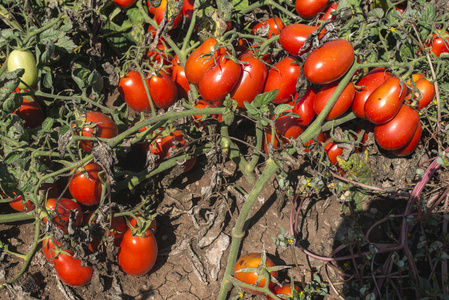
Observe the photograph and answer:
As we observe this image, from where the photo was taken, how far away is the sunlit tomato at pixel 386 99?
172 centimetres

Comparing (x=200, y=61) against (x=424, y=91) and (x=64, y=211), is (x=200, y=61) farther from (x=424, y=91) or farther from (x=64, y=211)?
(x=424, y=91)

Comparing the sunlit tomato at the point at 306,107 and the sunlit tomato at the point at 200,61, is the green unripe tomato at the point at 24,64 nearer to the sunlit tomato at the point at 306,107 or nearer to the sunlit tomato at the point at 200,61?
the sunlit tomato at the point at 200,61

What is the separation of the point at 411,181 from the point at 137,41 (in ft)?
5.50

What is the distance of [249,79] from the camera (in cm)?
181

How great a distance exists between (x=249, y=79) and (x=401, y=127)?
2.41ft

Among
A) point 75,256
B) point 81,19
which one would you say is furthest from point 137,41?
point 75,256

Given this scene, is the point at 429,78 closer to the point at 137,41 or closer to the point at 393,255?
the point at 393,255

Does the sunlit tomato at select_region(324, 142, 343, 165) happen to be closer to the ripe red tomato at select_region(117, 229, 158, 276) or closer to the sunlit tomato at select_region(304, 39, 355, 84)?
the sunlit tomato at select_region(304, 39, 355, 84)

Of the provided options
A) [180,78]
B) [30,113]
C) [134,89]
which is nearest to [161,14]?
[180,78]

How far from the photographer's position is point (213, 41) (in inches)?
72.4

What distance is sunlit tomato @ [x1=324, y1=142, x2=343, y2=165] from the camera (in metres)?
1.95

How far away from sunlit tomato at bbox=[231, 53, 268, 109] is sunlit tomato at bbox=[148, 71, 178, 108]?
39 centimetres

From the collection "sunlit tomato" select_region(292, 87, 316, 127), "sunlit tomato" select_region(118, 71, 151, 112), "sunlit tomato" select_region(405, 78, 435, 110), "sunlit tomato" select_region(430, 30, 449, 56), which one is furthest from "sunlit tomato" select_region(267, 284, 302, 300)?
"sunlit tomato" select_region(430, 30, 449, 56)

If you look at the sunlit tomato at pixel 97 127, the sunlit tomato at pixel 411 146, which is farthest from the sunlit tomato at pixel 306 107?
the sunlit tomato at pixel 97 127
